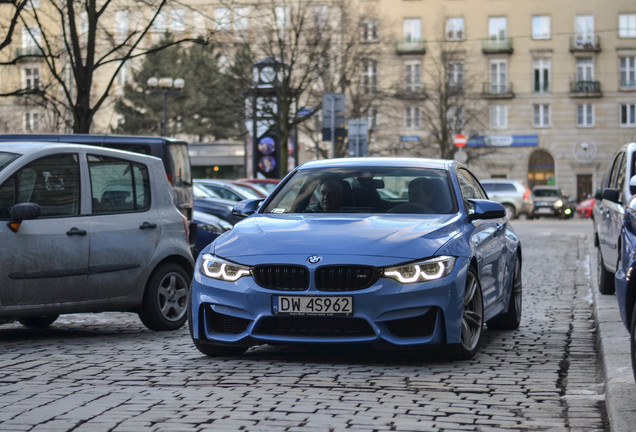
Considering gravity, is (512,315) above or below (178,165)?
below

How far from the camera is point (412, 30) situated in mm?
76812

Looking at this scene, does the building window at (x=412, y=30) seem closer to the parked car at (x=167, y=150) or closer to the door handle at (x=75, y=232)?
the parked car at (x=167, y=150)

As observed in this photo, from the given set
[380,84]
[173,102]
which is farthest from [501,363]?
[380,84]

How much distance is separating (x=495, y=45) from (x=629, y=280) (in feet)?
233

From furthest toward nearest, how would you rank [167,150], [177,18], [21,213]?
[177,18], [167,150], [21,213]

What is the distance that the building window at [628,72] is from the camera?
75.0m

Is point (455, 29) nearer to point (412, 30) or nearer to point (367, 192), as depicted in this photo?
point (412, 30)

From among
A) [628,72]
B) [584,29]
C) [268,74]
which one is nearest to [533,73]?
[584,29]

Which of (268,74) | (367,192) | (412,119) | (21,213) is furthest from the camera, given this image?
(412,119)

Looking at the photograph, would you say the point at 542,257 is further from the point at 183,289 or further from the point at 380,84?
the point at 380,84

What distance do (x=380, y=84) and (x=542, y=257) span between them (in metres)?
56.3

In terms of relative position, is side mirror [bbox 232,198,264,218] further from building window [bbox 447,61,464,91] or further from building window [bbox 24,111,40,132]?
building window [bbox 447,61,464,91]

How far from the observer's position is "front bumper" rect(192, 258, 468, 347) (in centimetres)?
768

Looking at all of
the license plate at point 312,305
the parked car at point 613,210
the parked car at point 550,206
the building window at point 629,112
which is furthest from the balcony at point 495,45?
the license plate at point 312,305
